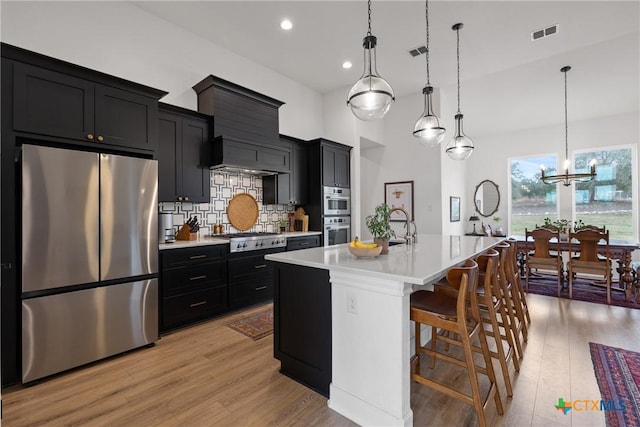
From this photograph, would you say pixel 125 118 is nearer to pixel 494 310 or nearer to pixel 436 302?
pixel 436 302

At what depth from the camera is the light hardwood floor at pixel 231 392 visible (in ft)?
5.75

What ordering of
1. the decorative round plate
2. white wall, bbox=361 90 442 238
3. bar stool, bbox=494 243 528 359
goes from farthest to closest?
white wall, bbox=361 90 442 238 < the decorative round plate < bar stool, bbox=494 243 528 359

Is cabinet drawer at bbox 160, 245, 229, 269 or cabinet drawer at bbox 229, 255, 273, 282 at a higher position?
cabinet drawer at bbox 160, 245, 229, 269

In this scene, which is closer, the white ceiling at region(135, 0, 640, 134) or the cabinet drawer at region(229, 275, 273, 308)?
the white ceiling at region(135, 0, 640, 134)

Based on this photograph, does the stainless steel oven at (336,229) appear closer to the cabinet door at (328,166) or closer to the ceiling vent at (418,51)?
the cabinet door at (328,166)

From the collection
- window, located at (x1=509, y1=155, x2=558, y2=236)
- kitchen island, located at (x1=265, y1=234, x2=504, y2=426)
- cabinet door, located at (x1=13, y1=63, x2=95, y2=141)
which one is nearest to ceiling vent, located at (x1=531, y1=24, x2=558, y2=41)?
kitchen island, located at (x1=265, y1=234, x2=504, y2=426)

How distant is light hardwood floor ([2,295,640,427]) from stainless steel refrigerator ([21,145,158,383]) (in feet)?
0.73

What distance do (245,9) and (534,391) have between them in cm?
447

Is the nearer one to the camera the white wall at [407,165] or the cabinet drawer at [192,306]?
the cabinet drawer at [192,306]

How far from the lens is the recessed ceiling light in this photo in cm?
356

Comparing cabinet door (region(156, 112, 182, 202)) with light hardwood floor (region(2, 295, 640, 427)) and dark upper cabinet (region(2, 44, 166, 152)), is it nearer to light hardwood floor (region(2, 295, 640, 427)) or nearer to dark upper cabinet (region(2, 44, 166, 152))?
dark upper cabinet (region(2, 44, 166, 152))

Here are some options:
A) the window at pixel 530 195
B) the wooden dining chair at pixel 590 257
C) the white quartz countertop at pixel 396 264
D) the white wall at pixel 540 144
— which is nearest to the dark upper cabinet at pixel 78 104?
the white quartz countertop at pixel 396 264

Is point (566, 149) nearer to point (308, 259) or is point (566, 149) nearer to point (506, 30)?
point (506, 30)

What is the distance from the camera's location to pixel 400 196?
19.0 ft
